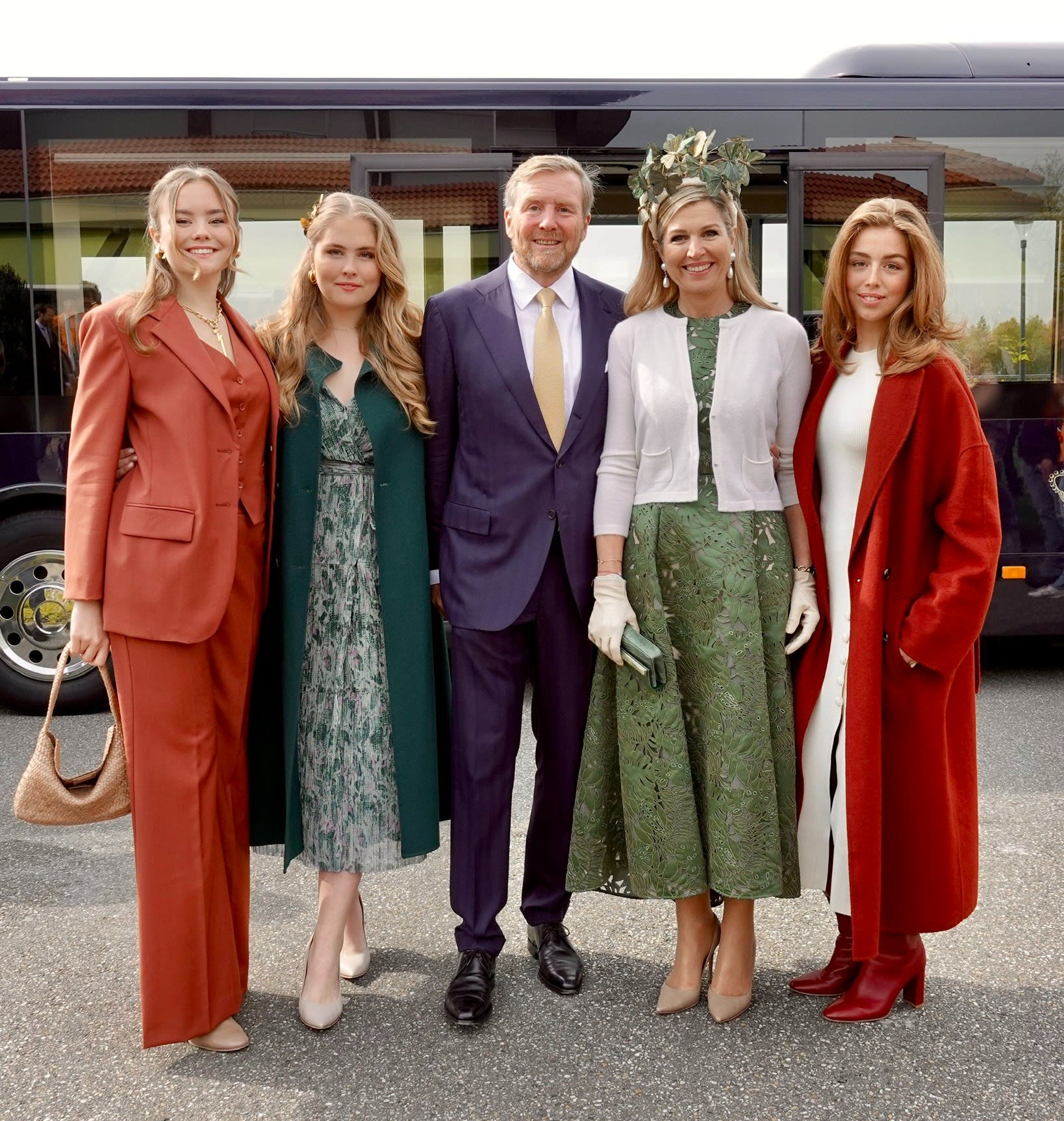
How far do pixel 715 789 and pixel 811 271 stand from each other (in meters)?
4.04

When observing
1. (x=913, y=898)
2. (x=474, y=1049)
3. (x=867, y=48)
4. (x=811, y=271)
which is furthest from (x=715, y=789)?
(x=867, y=48)

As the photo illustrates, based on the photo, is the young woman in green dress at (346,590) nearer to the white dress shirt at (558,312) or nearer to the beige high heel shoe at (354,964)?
the beige high heel shoe at (354,964)

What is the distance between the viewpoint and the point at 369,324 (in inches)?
125

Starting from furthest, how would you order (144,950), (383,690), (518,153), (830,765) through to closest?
(518,153), (383,690), (830,765), (144,950)

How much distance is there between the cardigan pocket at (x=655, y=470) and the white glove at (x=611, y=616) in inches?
9.7

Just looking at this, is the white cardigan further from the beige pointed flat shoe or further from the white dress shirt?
the beige pointed flat shoe

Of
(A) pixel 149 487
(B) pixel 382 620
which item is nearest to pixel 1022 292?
(B) pixel 382 620

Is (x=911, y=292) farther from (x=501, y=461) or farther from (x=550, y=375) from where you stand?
(x=501, y=461)

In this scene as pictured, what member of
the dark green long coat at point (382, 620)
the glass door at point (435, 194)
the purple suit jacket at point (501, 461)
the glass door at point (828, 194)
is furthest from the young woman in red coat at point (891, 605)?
the glass door at point (435, 194)

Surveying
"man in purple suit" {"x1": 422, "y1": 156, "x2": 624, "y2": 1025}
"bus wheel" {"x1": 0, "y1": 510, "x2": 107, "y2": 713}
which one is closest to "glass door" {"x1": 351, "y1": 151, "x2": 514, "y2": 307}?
"bus wheel" {"x1": 0, "y1": 510, "x2": 107, "y2": 713}

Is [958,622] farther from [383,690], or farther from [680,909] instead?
[383,690]

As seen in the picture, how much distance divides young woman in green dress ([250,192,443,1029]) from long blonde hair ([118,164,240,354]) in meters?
0.25

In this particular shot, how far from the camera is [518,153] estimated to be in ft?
20.1

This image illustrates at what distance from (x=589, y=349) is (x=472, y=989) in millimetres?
1670
